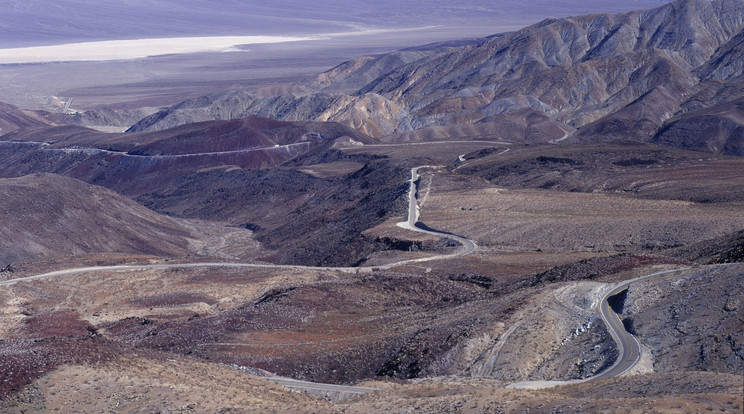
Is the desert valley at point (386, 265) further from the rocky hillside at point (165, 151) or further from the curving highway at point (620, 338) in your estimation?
the rocky hillside at point (165, 151)

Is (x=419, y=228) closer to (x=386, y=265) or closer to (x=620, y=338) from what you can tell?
(x=386, y=265)

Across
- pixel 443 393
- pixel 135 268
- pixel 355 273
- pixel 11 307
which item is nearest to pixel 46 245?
A: pixel 135 268

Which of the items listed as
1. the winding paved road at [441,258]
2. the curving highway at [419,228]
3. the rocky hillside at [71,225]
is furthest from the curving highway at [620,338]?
the rocky hillside at [71,225]

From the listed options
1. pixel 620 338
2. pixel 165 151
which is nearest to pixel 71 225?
pixel 165 151

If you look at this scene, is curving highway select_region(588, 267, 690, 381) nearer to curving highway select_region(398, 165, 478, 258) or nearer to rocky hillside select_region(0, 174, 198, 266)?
curving highway select_region(398, 165, 478, 258)

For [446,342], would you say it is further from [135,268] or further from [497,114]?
[497,114]
